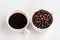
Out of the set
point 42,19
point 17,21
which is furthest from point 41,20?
point 17,21

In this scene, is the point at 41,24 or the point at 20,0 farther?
the point at 20,0

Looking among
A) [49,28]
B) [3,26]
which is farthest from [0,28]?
[49,28]

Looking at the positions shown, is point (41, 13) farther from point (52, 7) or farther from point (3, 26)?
point (3, 26)
